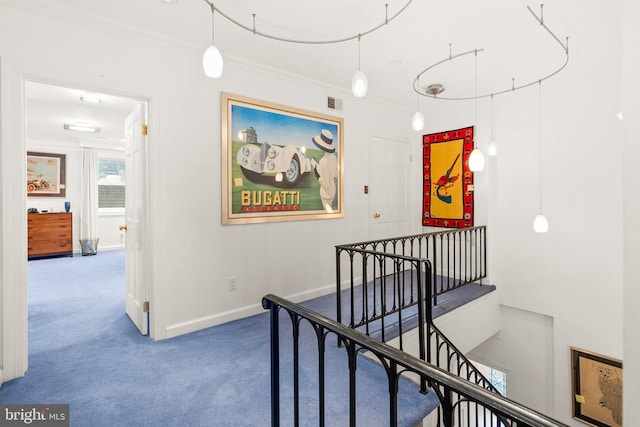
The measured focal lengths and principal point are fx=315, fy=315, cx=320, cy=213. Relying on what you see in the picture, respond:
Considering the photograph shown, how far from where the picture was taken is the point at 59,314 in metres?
3.46

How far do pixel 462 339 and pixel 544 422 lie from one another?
3698mm

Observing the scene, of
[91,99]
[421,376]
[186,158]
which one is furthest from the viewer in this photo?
[91,99]

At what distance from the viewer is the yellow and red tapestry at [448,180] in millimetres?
4676

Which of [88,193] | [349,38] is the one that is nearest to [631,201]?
[349,38]

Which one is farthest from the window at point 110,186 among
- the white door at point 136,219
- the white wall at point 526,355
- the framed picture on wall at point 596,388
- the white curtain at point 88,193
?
the framed picture on wall at point 596,388

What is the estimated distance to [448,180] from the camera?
4.89 metres

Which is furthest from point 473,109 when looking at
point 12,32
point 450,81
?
point 12,32

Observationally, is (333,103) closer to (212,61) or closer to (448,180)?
(448,180)

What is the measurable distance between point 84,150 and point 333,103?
6482 mm

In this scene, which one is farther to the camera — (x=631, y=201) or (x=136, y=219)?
(x=136, y=219)

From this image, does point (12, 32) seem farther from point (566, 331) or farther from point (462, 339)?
point (566, 331)

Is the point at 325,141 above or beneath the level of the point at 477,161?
above

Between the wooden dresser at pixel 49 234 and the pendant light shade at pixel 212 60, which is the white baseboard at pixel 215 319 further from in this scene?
the wooden dresser at pixel 49 234

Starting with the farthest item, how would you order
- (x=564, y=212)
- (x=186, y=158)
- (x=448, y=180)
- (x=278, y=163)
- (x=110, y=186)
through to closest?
(x=110, y=186) < (x=448, y=180) < (x=564, y=212) < (x=278, y=163) < (x=186, y=158)
